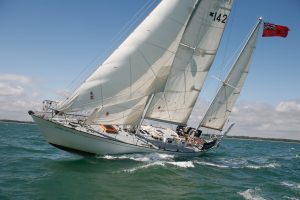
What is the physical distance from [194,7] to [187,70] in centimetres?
528

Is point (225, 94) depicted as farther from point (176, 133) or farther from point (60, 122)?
point (60, 122)

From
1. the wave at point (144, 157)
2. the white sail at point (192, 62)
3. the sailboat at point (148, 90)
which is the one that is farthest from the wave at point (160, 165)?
the white sail at point (192, 62)

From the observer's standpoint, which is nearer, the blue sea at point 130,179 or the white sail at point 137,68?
the blue sea at point 130,179

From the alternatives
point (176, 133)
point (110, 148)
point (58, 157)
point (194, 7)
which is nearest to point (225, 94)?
point (176, 133)

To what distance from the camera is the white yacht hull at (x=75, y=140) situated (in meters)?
22.7

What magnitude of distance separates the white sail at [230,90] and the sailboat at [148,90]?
11.5 ft

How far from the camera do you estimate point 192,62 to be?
30031 mm

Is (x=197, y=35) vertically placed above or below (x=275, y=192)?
above

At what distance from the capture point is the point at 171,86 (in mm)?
29500

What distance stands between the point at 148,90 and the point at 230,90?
13588mm

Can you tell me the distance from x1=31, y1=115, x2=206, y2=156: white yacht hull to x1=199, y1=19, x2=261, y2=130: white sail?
1421 centimetres

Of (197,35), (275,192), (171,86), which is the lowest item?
(275,192)

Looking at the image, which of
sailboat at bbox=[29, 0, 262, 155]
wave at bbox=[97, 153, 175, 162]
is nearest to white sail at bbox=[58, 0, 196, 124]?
sailboat at bbox=[29, 0, 262, 155]

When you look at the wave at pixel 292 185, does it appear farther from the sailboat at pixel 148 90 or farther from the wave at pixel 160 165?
the sailboat at pixel 148 90
